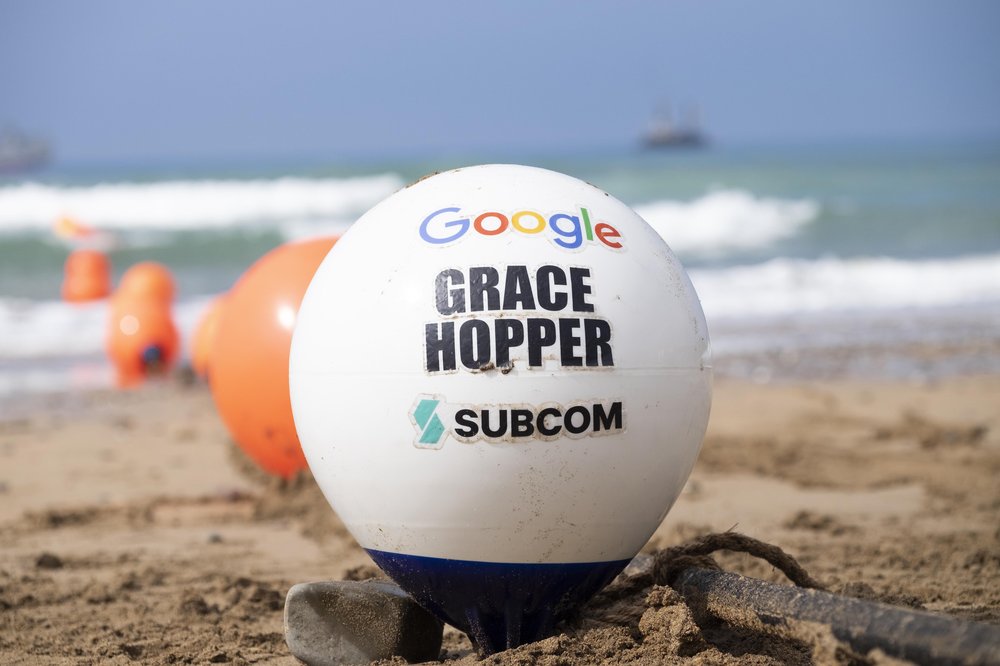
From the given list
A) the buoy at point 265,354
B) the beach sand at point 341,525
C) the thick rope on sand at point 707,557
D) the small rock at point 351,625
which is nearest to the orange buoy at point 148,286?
the beach sand at point 341,525

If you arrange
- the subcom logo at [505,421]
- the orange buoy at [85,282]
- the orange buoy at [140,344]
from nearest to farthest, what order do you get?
the subcom logo at [505,421], the orange buoy at [140,344], the orange buoy at [85,282]

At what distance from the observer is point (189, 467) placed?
7.92 m

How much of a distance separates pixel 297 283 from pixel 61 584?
1836 millimetres

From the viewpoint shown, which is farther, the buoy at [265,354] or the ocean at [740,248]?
the ocean at [740,248]

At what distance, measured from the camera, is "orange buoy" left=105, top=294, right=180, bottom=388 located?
11914mm

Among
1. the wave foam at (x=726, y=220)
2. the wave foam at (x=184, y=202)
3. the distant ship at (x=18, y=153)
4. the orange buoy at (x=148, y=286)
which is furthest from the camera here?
the distant ship at (x=18, y=153)

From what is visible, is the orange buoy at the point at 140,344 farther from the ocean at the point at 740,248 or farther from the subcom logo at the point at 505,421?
the subcom logo at the point at 505,421

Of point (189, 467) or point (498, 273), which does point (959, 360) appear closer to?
point (189, 467)

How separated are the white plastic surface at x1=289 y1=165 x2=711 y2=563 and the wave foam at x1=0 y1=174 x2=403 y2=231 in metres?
29.5

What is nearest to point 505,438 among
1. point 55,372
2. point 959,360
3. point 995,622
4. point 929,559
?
point 995,622

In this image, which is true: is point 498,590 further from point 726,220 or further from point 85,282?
point 726,220

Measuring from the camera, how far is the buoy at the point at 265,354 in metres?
5.68

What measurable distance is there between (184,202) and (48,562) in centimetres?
3101

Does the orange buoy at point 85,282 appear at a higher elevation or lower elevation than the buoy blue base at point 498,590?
higher
